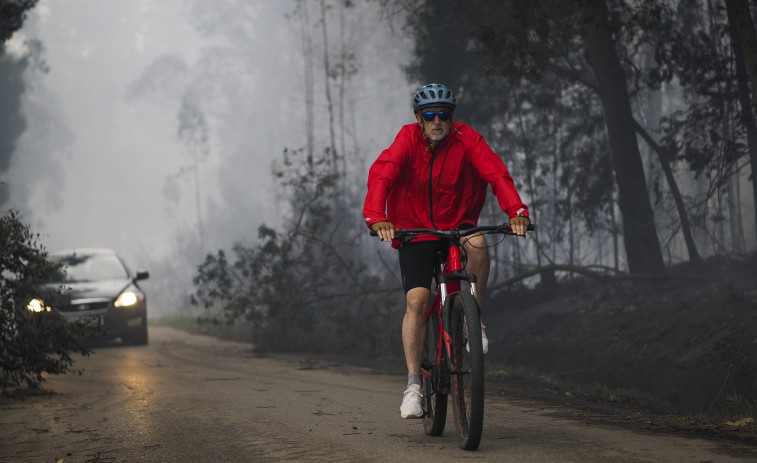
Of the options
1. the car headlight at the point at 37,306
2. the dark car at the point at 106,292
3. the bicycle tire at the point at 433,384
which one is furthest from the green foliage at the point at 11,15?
the bicycle tire at the point at 433,384

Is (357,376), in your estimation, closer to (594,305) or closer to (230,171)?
(594,305)

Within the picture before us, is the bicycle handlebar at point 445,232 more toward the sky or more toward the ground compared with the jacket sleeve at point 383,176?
more toward the ground

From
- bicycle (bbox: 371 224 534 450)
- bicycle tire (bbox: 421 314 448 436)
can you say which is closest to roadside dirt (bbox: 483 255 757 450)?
bicycle tire (bbox: 421 314 448 436)

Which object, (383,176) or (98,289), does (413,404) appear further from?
(98,289)

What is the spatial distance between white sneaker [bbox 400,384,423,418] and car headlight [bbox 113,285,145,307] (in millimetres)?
12078

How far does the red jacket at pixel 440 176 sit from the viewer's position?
6.01m

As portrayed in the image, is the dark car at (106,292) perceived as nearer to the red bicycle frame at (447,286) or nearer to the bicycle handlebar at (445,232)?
the red bicycle frame at (447,286)

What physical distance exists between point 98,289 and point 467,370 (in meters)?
12.8

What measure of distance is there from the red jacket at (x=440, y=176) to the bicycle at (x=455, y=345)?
26cm

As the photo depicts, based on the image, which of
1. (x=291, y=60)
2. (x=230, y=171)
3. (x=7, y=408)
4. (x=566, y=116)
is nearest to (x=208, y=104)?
(x=230, y=171)

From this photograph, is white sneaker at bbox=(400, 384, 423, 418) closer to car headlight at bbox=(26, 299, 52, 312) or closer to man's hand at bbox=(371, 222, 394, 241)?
man's hand at bbox=(371, 222, 394, 241)

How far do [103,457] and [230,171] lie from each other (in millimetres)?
88782

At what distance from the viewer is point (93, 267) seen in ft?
60.9

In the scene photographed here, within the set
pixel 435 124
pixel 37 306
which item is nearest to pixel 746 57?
pixel 435 124
